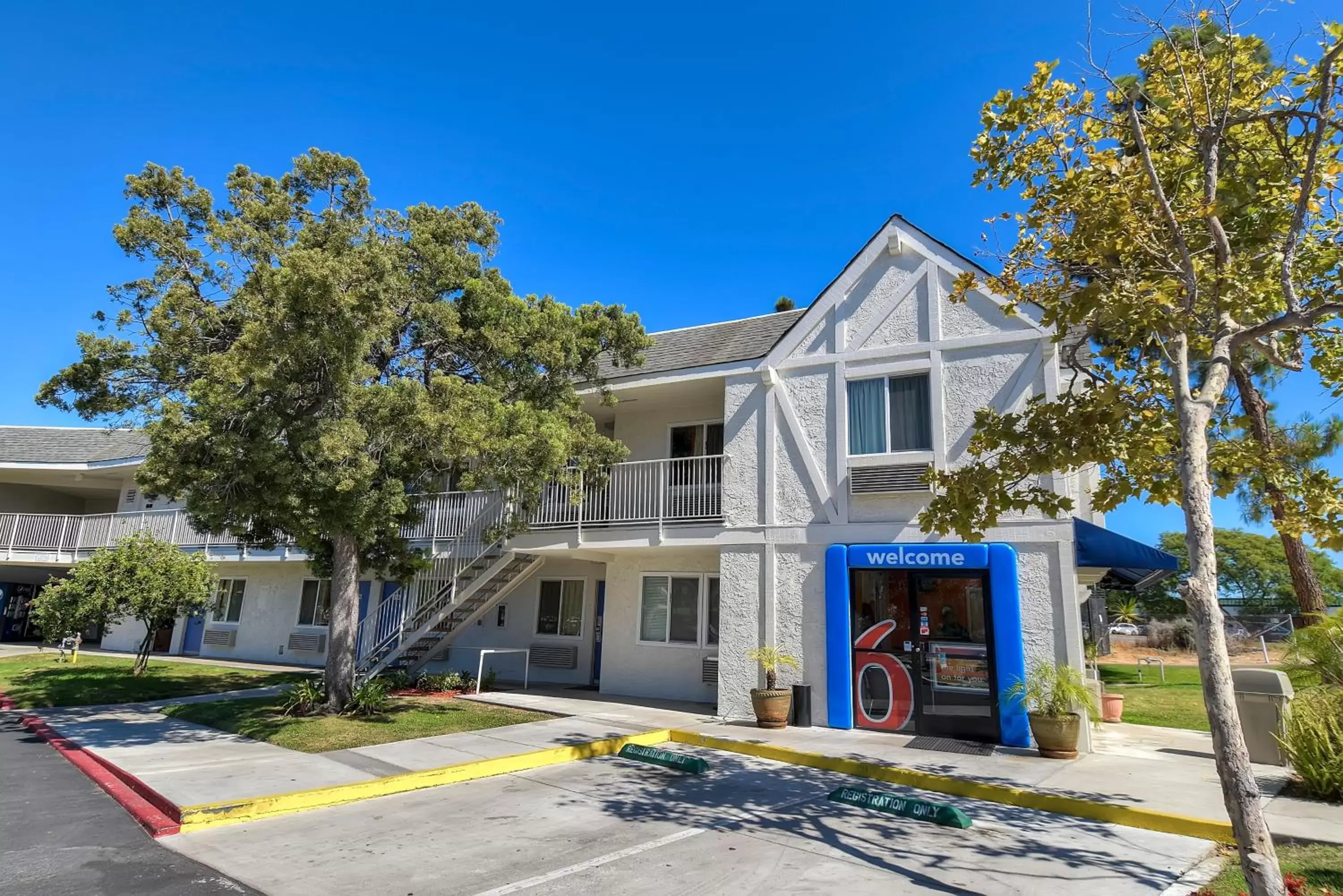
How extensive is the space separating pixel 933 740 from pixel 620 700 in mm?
6215

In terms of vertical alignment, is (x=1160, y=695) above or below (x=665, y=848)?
above

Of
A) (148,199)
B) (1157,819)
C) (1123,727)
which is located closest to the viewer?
(1157,819)

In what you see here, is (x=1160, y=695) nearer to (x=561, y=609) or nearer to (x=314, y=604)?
(x=561, y=609)

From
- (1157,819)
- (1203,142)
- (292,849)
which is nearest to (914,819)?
(1157,819)

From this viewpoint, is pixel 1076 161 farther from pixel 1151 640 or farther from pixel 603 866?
pixel 1151 640

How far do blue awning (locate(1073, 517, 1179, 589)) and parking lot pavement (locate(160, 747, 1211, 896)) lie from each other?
14.4 feet

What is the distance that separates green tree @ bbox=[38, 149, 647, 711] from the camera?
9.29 m

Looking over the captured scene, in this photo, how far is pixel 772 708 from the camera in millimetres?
11781

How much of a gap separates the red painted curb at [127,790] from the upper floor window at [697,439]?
34.3 ft

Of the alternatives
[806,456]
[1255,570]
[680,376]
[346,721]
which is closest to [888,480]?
[806,456]

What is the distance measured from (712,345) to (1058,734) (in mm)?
9424

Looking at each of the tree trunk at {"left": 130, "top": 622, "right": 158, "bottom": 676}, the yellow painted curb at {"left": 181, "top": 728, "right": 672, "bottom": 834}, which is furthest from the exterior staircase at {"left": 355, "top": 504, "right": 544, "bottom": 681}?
the tree trunk at {"left": 130, "top": 622, "right": 158, "bottom": 676}

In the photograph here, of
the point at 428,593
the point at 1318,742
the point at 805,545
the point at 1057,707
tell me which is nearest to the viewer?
the point at 1318,742

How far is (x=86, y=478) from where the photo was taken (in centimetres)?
2695
